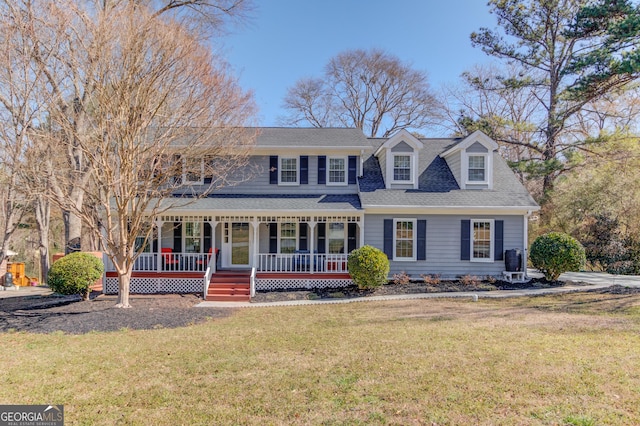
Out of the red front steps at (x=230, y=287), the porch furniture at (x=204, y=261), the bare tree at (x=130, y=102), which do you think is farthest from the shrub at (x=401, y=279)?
the bare tree at (x=130, y=102)

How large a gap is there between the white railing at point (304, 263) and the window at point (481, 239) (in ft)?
16.8

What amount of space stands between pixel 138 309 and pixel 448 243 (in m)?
10.9

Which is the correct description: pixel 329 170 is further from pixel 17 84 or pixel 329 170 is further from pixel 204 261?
pixel 17 84

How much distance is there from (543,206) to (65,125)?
893 inches

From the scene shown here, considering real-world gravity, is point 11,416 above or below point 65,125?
below

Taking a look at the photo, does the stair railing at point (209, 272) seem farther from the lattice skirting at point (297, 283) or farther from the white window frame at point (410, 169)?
the white window frame at point (410, 169)

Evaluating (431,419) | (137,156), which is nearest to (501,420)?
(431,419)

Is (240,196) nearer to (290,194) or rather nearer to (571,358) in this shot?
(290,194)

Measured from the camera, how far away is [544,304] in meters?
10.4

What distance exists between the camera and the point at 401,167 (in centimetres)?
1487

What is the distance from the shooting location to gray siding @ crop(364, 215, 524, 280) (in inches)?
542

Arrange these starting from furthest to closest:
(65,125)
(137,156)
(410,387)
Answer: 1. (137,156)
2. (65,125)
3. (410,387)

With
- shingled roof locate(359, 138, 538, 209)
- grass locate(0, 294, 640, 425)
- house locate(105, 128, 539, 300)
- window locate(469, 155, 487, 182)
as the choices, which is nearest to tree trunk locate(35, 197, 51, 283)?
house locate(105, 128, 539, 300)

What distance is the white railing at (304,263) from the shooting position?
13273 mm
